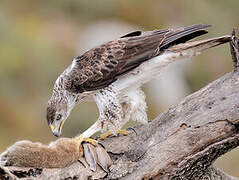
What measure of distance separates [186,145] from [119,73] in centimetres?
171

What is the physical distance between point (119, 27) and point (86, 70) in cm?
1093

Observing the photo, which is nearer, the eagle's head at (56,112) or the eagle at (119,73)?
the eagle at (119,73)

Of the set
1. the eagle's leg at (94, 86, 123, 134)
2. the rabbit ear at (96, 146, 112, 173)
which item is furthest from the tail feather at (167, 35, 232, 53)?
the rabbit ear at (96, 146, 112, 173)

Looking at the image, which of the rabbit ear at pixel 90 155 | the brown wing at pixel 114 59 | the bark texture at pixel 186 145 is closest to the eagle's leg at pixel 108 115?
the brown wing at pixel 114 59

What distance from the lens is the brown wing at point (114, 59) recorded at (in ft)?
22.3

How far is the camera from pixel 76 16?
18891 millimetres

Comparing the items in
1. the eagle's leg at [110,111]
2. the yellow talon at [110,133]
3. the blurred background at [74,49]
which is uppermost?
the eagle's leg at [110,111]

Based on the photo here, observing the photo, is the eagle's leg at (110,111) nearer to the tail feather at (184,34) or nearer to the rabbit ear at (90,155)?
the rabbit ear at (90,155)

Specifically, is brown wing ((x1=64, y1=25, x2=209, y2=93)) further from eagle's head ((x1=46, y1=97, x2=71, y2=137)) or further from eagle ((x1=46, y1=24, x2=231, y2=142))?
eagle's head ((x1=46, y1=97, x2=71, y2=137))

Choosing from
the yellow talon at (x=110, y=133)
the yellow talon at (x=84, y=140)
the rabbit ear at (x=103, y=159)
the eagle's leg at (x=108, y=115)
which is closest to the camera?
the rabbit ear at (x=103, y=159)

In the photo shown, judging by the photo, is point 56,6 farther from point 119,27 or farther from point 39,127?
point 39,127

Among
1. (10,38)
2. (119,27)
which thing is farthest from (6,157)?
(119,27)

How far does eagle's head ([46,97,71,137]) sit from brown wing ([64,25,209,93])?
0.25m

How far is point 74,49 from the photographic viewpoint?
53.9ft
